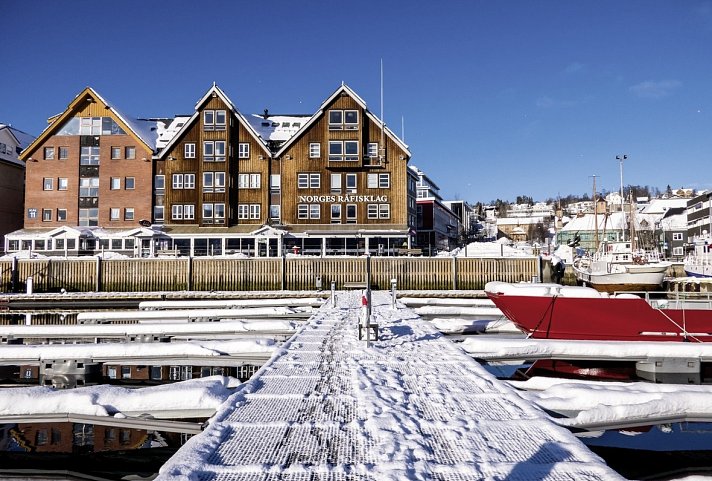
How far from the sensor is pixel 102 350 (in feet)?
46.2

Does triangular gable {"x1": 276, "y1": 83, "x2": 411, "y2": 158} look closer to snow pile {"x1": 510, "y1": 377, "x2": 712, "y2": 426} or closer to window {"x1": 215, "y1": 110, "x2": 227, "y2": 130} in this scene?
window {"x1": 215, "y1": 110, "x2": 227, "y2": 130}

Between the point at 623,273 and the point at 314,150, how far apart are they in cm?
2812

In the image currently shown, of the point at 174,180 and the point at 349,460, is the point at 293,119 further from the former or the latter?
the point at 349,460

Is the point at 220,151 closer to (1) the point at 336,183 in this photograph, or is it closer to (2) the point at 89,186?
(1) the point at 336,183

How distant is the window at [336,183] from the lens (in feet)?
152

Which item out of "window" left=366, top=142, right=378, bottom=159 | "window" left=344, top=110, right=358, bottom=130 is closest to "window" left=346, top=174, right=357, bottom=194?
"window" left=366, top=142, right=378, bottom=159

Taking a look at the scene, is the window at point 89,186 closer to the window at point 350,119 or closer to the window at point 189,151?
the window at point 189,151

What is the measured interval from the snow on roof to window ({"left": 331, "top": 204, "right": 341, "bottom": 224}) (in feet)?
28.9

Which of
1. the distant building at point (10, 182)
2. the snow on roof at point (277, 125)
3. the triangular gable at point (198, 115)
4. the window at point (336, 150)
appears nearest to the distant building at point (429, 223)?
the snow on roof at point (277, 125)

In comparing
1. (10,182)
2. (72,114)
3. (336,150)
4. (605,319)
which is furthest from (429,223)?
(605,319)

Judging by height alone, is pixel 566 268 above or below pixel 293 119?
below

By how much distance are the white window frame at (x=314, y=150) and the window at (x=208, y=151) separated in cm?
916

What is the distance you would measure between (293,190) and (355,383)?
126ft

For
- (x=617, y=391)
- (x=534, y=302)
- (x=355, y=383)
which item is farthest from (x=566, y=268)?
(x=355, y=383)
